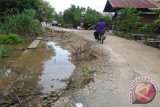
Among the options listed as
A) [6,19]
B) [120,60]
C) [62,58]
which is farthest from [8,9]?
[120,60]

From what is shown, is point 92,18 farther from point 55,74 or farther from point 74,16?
point 55,74

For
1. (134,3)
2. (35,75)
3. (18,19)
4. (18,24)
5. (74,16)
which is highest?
(134,3)

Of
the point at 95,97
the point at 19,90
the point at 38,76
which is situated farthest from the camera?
the point at 38,76

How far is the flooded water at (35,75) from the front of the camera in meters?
9.98

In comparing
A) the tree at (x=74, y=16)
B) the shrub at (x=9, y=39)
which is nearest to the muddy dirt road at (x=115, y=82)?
the shrub at (x=9, y=39)

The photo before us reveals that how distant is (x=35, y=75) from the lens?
487 inches

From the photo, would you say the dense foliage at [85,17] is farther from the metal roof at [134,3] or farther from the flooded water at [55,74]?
the flooded water at [55,74]

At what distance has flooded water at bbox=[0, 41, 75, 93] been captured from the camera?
998 cm

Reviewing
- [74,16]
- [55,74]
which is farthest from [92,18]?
[55,74]

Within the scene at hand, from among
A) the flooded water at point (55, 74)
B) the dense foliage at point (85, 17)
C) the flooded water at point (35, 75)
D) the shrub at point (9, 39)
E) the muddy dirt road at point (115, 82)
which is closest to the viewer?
the muddy dirt road at point (115, 82)

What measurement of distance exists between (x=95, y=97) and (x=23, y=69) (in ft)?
24.5

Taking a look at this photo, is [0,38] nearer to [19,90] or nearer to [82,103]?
[19,90]

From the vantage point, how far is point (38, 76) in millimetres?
12102

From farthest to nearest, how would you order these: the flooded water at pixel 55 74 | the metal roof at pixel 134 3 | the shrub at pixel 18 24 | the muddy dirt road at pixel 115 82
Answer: the metal roof at pixel 134 3, the shrub at pixel 18 24, the flooded water at pixel 55 74, the muddy dirt road at pixel 115 82
